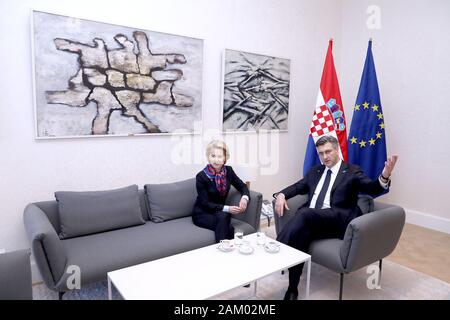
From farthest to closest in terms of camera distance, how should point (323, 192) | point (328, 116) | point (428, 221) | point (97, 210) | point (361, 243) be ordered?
point (428, 221) < point (328, 116) < point (323, 192) < point (97, 210) < point (361, 243)

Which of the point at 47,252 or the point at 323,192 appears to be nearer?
the point at 47,252

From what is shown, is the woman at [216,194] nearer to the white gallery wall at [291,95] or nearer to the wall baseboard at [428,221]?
the white gallery wall at [291,95]

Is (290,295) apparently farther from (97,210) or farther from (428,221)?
(428,221)

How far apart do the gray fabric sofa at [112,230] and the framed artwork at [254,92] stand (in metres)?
0.98

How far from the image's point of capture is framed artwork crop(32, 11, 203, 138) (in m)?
2.69

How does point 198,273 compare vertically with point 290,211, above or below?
below

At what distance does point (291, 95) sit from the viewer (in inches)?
172

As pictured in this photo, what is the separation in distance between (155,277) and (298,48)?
135 inches

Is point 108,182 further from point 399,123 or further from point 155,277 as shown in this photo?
point 399,123

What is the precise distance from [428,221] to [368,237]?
2337mm

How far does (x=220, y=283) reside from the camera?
192cm

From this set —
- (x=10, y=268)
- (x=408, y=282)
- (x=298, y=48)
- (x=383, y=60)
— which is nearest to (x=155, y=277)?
(x=10, y=268)

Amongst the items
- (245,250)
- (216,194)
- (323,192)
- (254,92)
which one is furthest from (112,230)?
(254,92)

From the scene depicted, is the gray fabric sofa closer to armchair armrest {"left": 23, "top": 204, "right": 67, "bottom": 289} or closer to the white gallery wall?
armchair armrest {"left": 23, "top": 204, "right": 67, "bottom": 289}
